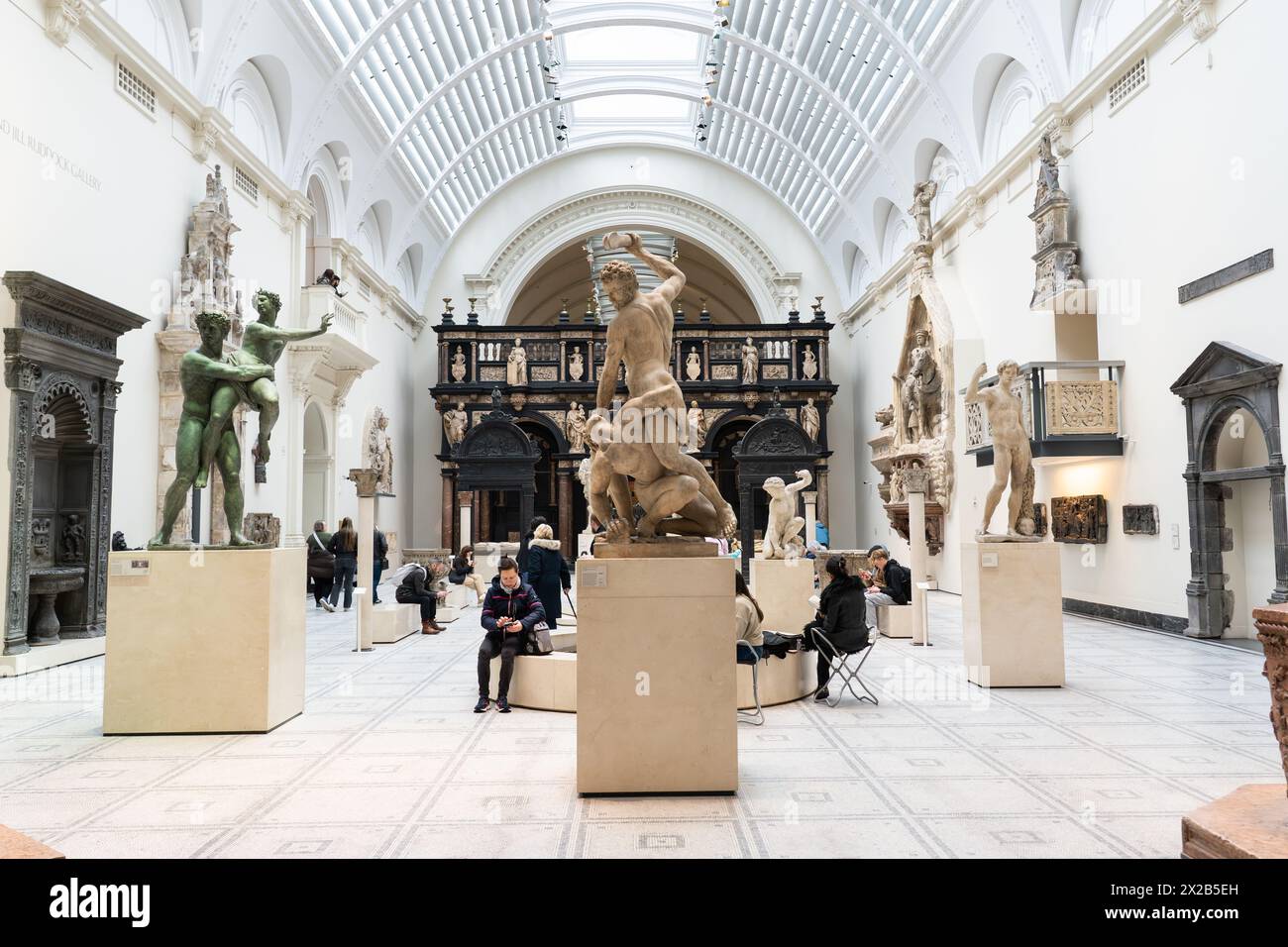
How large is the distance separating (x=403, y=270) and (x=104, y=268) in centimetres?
1542

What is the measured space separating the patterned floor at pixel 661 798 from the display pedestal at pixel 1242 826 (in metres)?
0.97

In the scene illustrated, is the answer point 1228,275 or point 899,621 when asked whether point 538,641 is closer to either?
point 899,621

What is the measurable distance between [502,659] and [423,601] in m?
5.69

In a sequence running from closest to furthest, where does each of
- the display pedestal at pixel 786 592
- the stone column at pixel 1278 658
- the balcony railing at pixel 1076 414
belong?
the stone column at pixel 1278 658, the display pedestal at pixel 786 592, the balcony railing at pixel 1076 414

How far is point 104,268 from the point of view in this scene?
34.1 ft

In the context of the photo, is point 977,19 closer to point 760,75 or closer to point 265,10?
point 760,75

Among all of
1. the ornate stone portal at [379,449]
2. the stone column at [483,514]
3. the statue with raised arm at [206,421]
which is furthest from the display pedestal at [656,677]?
the stone column at [483,514]

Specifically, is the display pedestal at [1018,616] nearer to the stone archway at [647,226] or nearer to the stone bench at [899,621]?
the stone bench at [899,621]

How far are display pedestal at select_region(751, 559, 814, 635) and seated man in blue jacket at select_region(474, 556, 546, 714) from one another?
4.26m

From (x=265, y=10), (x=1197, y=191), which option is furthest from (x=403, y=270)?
(x=1197, y=191)

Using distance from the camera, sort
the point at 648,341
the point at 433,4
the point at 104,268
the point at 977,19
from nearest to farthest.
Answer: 1. the point at 648,341
2. the point at 104,268
3. the point at 977,19
4. the point at 433,4

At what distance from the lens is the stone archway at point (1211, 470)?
962 cm

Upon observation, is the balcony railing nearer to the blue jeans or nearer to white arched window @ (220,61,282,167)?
the blue jeans

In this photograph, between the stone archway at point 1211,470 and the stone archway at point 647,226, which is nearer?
the stone archway at point 1211,470
